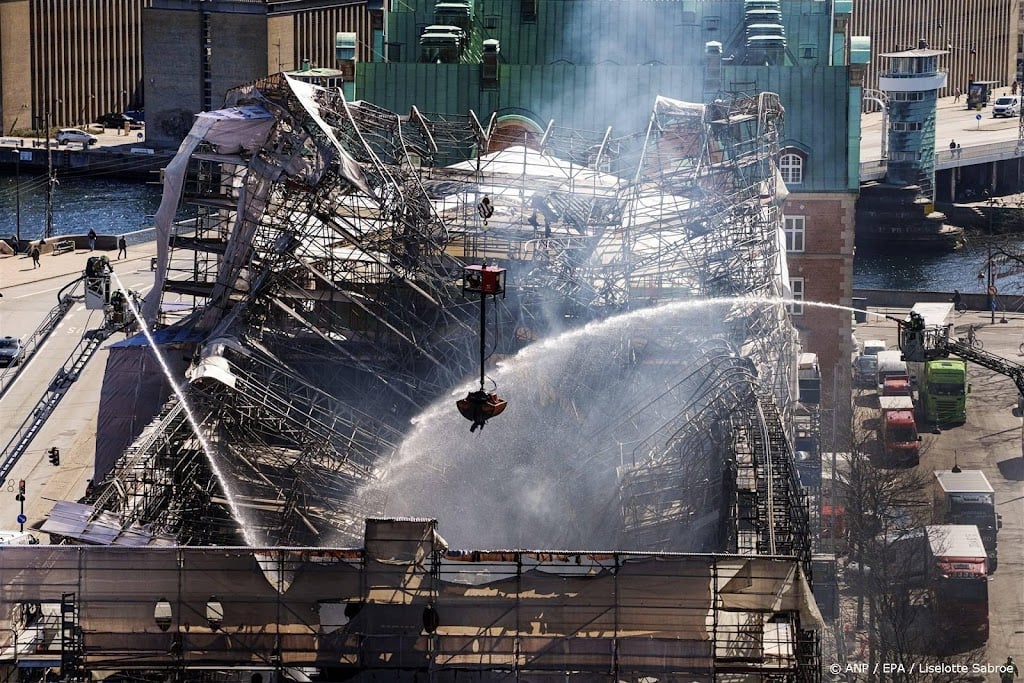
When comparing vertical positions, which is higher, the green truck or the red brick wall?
the red brick wall

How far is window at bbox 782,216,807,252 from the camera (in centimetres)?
9806

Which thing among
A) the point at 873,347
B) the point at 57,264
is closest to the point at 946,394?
the point at 873,347

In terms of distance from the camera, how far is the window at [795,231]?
98062 millimetres

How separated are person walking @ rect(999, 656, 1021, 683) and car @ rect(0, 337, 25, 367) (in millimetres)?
47465

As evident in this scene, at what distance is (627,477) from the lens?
6612cm

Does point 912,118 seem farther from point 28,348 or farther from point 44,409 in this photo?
point 44,409

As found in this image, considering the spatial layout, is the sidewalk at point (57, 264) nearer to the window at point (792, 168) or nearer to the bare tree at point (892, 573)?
the window at point (792, 168)

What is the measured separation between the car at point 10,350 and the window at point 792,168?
31.9 meters

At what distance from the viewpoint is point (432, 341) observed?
7494 cm

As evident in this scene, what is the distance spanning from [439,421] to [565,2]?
41435 mm

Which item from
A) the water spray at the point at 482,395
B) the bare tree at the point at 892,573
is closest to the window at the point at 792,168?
the bare tree at the point at 892,573

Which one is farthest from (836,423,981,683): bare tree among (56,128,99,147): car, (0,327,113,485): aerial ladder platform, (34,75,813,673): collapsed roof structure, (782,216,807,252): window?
(56,128,99,147): car

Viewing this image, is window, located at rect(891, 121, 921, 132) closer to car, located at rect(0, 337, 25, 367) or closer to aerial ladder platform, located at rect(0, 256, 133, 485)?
car, located at rect(0, 337, 25, 367)

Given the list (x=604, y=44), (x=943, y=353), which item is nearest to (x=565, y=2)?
(x=604, y=44)
